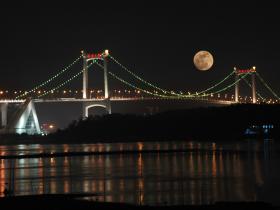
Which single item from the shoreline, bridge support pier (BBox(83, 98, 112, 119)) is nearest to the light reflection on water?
the shoreline

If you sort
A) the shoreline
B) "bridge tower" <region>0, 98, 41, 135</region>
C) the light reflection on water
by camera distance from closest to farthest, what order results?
the shoreline, the light reflection on water, "bridge tower" <region>0, 98, 41, 135</region>

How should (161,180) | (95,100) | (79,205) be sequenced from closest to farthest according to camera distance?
(79,205), (161,180), (95,100)

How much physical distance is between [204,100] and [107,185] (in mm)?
34158

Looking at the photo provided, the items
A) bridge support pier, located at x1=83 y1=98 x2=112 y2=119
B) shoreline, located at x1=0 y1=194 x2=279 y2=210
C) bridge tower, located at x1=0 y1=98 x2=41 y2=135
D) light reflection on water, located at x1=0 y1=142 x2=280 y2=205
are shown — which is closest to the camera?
shoreline, located at x1=0 y1=194 x2=279 y2=210

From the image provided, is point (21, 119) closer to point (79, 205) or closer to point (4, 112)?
point (4, 112)

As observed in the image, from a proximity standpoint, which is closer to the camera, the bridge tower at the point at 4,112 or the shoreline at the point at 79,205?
the shoreline at the point at 79,205

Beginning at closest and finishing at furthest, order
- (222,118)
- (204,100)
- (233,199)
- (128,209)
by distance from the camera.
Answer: (128,209) < (233,199) < (204,100) < (222,118)

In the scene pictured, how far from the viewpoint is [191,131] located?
58312mm

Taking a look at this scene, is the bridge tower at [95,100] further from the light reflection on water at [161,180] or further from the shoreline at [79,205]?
the shoreline at [79,205]

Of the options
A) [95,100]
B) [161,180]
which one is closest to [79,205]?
[161,180]

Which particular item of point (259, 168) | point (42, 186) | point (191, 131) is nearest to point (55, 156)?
point (259, 168)

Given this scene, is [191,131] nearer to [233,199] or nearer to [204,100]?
[204,100]

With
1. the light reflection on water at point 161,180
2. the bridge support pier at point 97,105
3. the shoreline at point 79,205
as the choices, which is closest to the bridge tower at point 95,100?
the bridge support pier at point 97,105

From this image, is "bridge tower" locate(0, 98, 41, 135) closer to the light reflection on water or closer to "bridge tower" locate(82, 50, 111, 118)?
"bridge tower" locate(82, 50, 111, 118)
